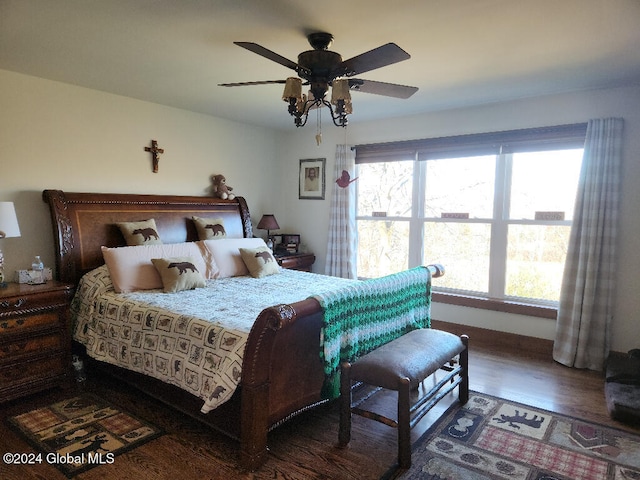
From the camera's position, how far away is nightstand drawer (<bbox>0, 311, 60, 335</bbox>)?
105 inches

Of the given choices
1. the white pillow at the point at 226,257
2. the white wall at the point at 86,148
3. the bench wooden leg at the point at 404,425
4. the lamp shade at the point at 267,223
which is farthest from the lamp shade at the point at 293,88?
the lamp shade at the point at 267,223

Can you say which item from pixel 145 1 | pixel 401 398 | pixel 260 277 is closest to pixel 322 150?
pixel 260 277

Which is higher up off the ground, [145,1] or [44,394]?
[145,1]

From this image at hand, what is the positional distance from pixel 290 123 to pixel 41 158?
263cm

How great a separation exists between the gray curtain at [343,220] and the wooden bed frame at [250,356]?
172cm

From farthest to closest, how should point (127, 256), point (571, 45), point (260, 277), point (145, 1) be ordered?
point (260, 277), point (127, 256), point (571, 45), point (145, 1)

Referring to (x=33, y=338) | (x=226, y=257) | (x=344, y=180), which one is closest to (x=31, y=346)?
(x=33, y=338)

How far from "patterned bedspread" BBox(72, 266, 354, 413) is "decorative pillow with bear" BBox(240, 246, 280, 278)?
0.71 ft

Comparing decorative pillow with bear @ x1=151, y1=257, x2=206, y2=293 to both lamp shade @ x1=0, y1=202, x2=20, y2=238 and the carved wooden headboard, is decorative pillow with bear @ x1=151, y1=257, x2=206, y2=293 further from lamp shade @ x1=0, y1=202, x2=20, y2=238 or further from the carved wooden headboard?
lamp shade @ x1=0, y1=202, x2=20, y2=238

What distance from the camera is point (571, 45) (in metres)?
2.50

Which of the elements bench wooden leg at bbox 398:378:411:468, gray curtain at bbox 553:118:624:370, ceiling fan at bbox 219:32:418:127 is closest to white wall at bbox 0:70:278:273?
ceiling fan at bbox 219:32:418:127

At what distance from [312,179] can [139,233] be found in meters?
2.34

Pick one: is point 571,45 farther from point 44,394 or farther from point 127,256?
point 44,394

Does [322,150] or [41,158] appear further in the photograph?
[322,150]
